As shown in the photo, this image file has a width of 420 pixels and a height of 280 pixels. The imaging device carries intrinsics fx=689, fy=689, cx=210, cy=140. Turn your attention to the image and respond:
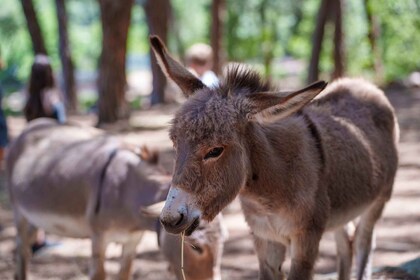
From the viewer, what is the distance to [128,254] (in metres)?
5.21

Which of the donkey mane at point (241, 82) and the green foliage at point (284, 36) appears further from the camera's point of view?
the green foliage at point (284, 36)

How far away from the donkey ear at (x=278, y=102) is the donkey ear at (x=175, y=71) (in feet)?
1.53

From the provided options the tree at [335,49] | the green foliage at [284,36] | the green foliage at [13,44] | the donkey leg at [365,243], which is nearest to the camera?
the donkey leg at [365,243]

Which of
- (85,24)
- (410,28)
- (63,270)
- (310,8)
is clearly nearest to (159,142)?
(63,270)

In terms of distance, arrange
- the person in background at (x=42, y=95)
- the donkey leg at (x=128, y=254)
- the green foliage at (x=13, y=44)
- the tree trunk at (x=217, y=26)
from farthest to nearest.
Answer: the green foliage at (x=13, y=44), the tree trunk at (x=217, y=26), the person in background at (x=42, y=95), the donkey leg at (x=128, y=254)

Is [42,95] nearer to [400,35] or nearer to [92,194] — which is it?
[92,194]

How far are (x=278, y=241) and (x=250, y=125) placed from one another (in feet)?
2.47

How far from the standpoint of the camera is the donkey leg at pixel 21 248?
5.94m

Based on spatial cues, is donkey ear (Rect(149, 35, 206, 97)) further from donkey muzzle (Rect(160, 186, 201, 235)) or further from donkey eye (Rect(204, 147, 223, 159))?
donkey muzzle (Rect(160, 186, 201, 235))

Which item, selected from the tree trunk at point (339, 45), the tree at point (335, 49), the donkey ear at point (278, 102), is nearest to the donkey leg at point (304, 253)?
the donkey ear at point (278, 102)

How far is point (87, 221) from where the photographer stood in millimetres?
5027

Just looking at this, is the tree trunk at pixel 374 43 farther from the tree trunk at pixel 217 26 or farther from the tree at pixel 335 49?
the tree trunk at pixel 217 26

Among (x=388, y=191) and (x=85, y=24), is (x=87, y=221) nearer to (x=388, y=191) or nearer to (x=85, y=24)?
(x=388, y=191)

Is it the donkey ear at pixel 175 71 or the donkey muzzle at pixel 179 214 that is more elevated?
the donkey ear at pixel 175 71
